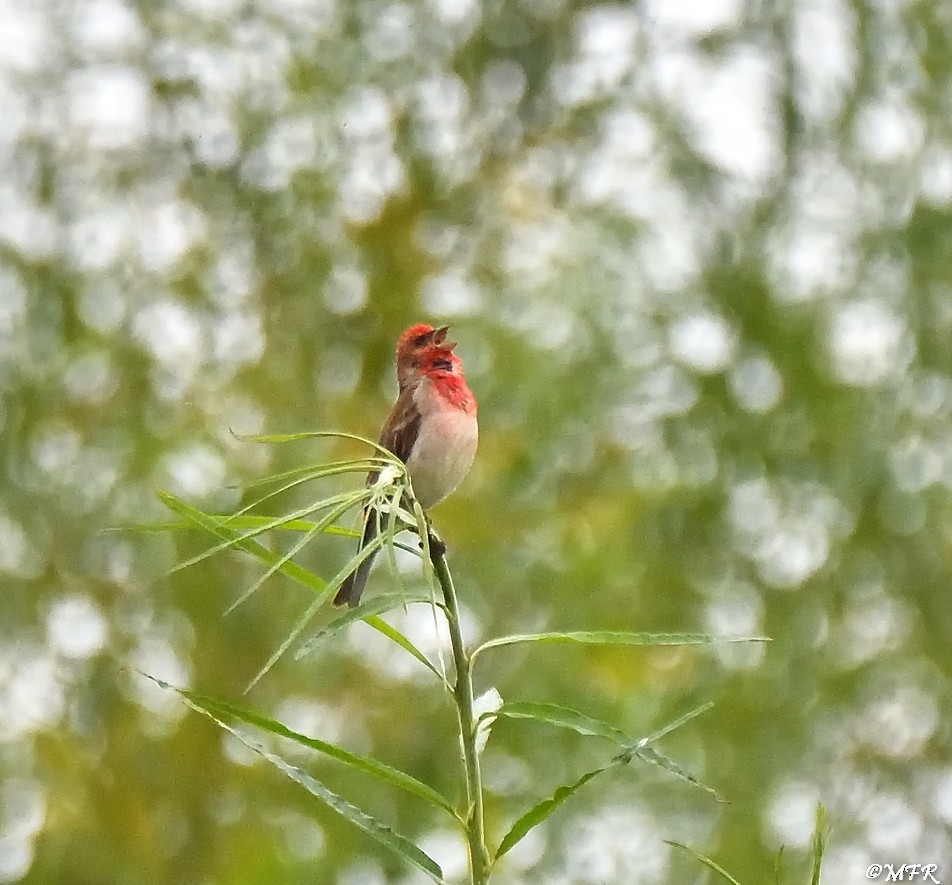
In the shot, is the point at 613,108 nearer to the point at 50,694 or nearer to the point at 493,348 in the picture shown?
the point at 493,348

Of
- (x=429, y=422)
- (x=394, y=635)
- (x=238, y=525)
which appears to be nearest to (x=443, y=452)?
(x=429, y=422)

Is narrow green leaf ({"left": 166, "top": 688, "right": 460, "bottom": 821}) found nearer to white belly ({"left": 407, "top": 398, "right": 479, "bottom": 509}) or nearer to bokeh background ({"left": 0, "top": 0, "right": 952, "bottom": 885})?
white belly ({"left": 407, "top": 398, "right": 479, "bottom": 509})

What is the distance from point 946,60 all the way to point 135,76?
4.24 meters

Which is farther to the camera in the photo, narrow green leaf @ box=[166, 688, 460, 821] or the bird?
the bird

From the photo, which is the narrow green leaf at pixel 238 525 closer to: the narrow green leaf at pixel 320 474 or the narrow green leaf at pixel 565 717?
the narrow green leaf at pixel 320 474

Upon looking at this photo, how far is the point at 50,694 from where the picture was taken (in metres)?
7.54

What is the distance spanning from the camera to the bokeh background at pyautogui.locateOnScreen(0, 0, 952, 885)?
731cm

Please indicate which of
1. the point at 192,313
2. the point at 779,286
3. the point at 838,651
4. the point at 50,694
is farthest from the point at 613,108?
the point at 50,694

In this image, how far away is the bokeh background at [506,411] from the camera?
24.0ft

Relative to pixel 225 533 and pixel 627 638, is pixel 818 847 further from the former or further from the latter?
pixel 225 533

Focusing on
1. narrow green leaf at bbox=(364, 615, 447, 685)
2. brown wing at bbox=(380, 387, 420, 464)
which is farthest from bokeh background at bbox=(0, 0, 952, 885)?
narrow green leaf at bbox=(364, 615, 447, 685)

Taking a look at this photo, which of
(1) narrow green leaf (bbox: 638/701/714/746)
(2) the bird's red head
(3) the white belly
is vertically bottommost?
(1) narrow green leaf (bbox: 638/701/714/746)

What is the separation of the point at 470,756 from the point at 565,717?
0.14 metres

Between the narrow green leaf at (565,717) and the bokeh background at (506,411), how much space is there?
215 inches
